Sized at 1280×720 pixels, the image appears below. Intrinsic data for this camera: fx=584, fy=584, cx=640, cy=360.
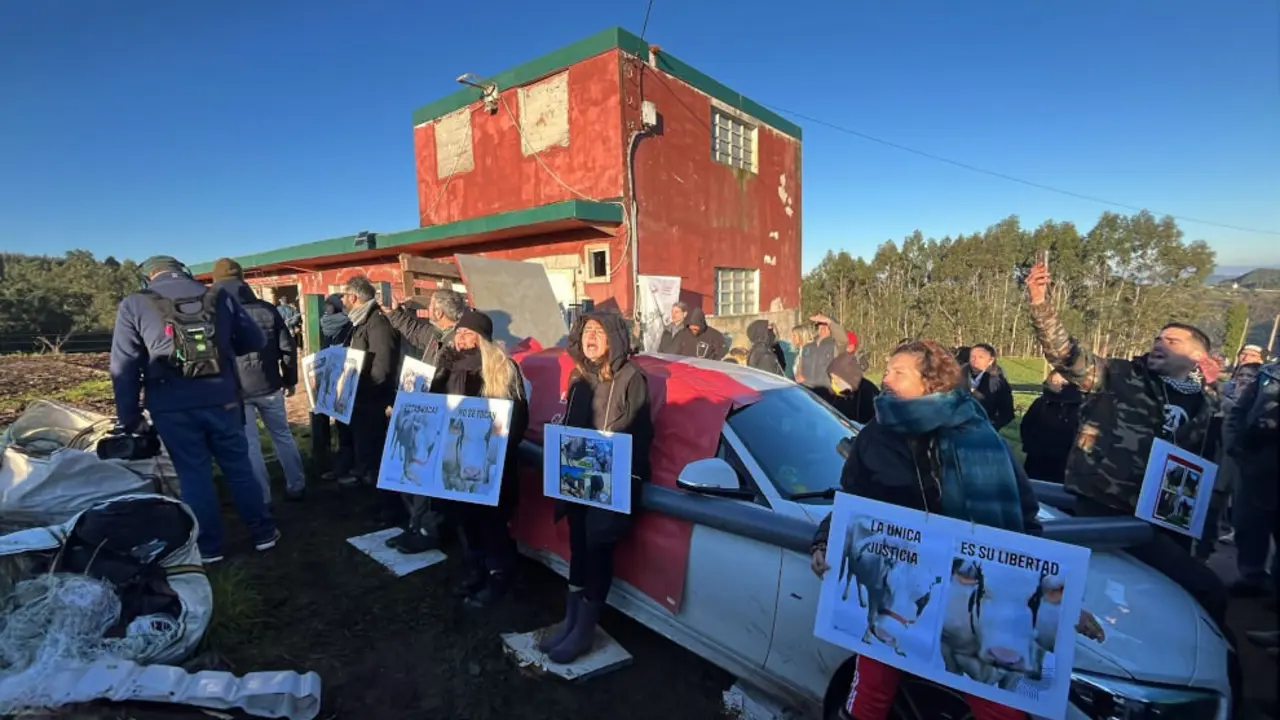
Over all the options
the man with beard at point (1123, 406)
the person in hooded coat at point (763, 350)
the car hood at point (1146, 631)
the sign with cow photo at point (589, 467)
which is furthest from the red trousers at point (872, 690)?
the person in hooded coat at point (763, 350)

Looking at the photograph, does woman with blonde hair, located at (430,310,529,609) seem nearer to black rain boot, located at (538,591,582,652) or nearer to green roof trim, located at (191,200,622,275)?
black rain boot, located at (538,591,582,652)

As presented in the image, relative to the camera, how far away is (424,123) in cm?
1449

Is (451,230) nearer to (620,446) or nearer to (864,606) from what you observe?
(620,446)

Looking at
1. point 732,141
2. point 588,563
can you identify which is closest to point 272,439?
point 588,563

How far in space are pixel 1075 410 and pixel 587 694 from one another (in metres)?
3.99

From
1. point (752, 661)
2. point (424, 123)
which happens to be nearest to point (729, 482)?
point (752, 661)

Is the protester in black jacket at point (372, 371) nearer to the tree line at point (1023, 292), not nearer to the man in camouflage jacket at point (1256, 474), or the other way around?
the man in camouflage jacket at point (1256, 474)

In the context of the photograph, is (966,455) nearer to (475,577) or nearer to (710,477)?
(710,477)

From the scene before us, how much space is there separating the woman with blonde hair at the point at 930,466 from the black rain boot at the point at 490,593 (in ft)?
7.53

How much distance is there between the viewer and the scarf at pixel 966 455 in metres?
1.85

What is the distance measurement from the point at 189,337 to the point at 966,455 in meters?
4.37

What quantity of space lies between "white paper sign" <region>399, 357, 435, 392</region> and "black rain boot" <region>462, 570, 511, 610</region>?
Result: 131 centimetres

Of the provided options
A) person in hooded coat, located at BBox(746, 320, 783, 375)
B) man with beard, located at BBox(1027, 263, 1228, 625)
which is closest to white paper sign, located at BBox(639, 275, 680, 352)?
person in hooded coat, located at BBox(746, 320, 783, 375)

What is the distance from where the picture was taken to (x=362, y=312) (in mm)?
5043
